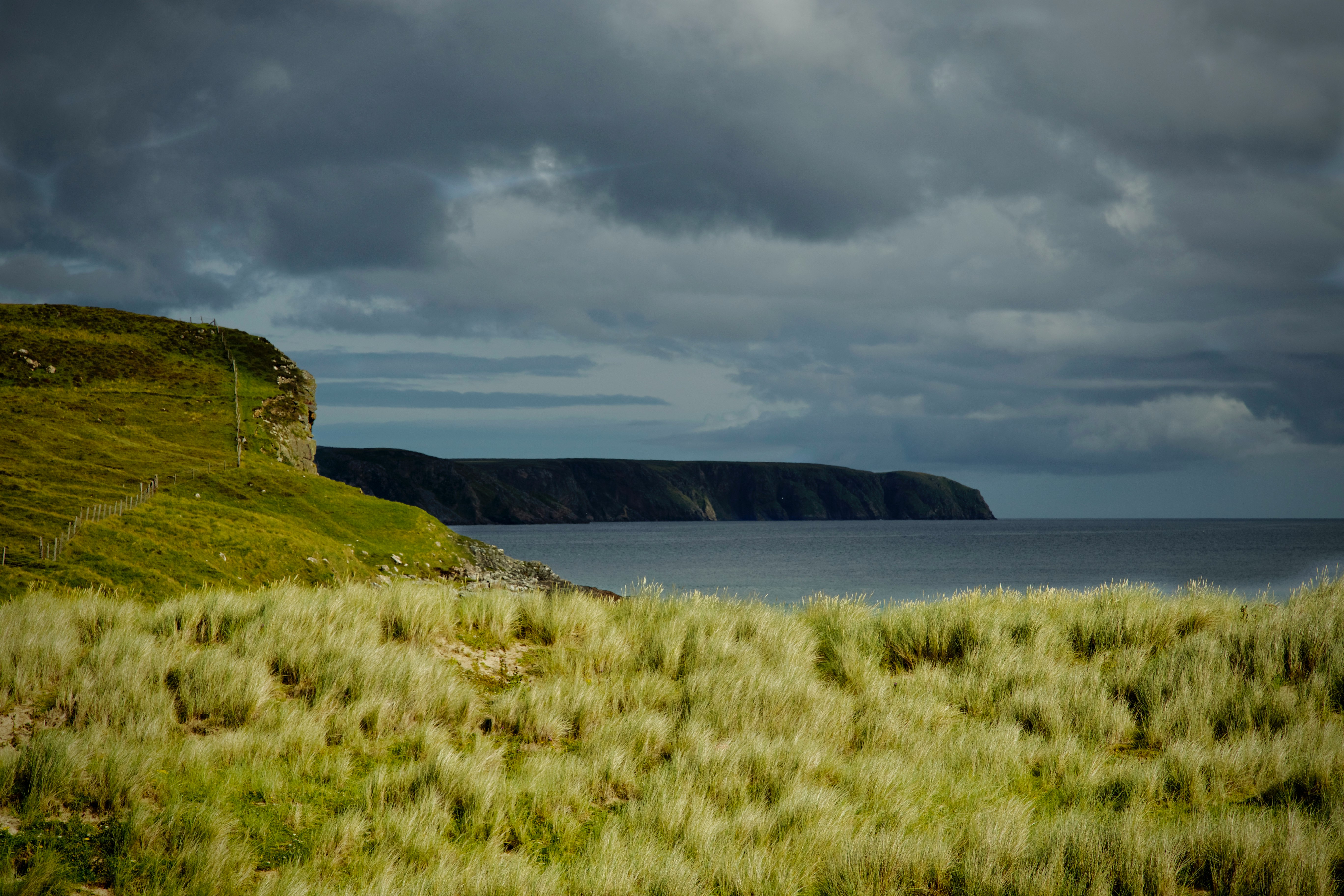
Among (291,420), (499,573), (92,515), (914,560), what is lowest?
(914,560)

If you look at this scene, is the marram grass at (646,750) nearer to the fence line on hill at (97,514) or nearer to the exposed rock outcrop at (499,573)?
the fence line on hill at (97,514)

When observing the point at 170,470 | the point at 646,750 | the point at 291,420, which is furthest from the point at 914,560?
the point at 646,750

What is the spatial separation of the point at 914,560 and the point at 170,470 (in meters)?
74.9

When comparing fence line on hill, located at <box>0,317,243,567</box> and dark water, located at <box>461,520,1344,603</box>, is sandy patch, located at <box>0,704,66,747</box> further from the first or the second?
fence line on hill, located at <box>0,317,243,567</box>

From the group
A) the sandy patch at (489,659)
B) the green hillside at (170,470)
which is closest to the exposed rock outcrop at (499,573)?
the green hillside at (170,470)

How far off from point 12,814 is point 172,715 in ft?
5.07

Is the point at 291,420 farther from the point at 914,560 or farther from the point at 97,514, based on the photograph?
the point at 914,560

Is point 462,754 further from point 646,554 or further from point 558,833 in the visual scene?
point 646,554

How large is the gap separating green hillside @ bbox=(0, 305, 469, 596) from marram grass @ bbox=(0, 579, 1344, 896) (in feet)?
18.6

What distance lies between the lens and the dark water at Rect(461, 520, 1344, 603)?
5866 cm

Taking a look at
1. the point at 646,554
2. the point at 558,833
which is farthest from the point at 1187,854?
the point at 646,554

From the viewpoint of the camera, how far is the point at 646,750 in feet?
21.4

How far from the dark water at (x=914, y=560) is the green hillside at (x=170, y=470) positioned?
1733cm

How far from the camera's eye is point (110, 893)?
4.19 meters
